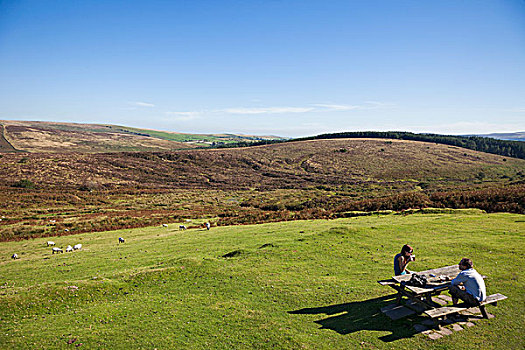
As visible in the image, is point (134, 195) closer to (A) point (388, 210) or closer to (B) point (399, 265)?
(A) point (388, 210)

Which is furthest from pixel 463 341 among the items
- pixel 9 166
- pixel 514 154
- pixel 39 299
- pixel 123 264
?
pixel 514 154

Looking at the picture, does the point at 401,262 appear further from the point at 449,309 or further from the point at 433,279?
the point at 449,309

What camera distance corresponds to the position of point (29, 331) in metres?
9.64

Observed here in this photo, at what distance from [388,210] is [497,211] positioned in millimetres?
9889

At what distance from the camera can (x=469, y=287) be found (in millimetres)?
8914

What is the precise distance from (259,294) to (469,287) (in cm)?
771

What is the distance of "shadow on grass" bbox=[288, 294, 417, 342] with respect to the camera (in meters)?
8.75

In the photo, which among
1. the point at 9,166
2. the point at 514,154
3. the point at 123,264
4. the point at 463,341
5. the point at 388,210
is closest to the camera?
the point at 463,341

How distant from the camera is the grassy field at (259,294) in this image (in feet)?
28.8

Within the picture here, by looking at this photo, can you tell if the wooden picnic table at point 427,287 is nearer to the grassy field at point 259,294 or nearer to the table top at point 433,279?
the table top at point 433,279

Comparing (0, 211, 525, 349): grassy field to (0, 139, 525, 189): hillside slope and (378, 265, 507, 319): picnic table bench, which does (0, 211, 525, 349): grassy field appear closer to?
(378, 265, 507, 319): picnic table bench

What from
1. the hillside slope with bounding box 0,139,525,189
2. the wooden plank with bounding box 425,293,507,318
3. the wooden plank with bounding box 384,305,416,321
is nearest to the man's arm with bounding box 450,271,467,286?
the wooden plank with bounding box 425,293,507,318

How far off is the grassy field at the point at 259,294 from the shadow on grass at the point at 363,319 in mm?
37

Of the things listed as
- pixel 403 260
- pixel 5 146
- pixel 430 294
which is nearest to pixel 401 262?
pixel 403 260
